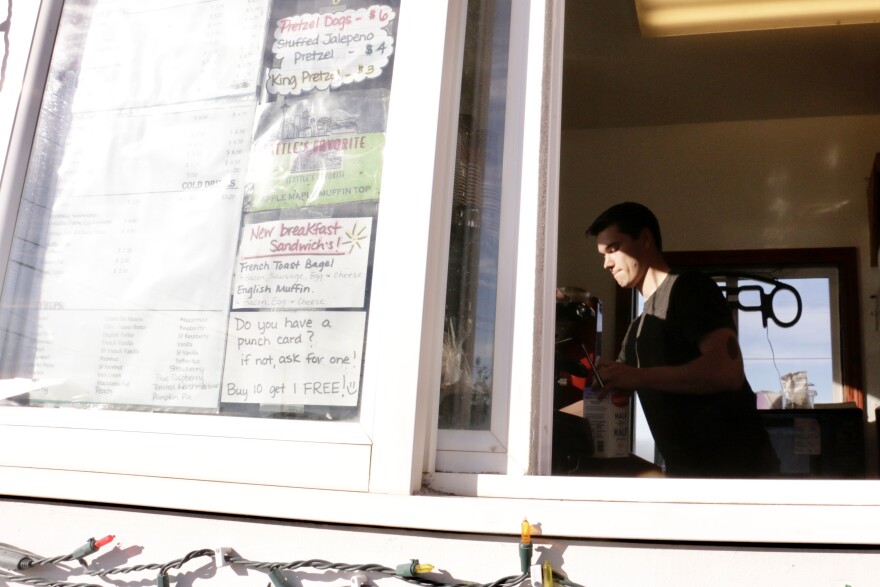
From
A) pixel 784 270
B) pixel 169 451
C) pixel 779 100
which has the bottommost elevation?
pixel 169 451

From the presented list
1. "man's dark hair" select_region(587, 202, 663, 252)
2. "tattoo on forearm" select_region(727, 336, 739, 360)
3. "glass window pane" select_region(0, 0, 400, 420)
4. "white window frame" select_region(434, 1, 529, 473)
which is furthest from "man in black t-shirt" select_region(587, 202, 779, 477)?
"glass window pane" select_region(0, 0, 400, 420)

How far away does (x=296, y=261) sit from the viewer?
123 centimetres

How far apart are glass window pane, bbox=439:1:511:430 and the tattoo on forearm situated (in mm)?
1260

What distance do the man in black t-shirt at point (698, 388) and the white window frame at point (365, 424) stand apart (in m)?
1.14

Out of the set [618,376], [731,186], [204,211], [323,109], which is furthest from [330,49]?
[731,186]

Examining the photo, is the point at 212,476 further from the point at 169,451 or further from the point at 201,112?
the point at 201,112

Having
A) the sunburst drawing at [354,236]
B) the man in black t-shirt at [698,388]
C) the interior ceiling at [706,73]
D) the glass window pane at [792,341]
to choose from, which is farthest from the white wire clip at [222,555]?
the glass window pane at [792,341]

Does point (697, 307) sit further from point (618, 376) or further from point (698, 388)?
point (618, 376)

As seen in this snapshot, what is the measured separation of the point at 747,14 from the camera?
9.42ft

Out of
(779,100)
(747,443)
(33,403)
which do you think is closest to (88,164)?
(33,403)

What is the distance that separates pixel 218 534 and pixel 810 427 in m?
3.07

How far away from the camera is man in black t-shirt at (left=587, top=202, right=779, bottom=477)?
2.20 m

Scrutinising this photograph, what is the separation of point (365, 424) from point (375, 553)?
0.17 metres

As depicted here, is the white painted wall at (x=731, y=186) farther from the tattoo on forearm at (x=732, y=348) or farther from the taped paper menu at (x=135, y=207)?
the taped paper menu at (x=135, y=207)
